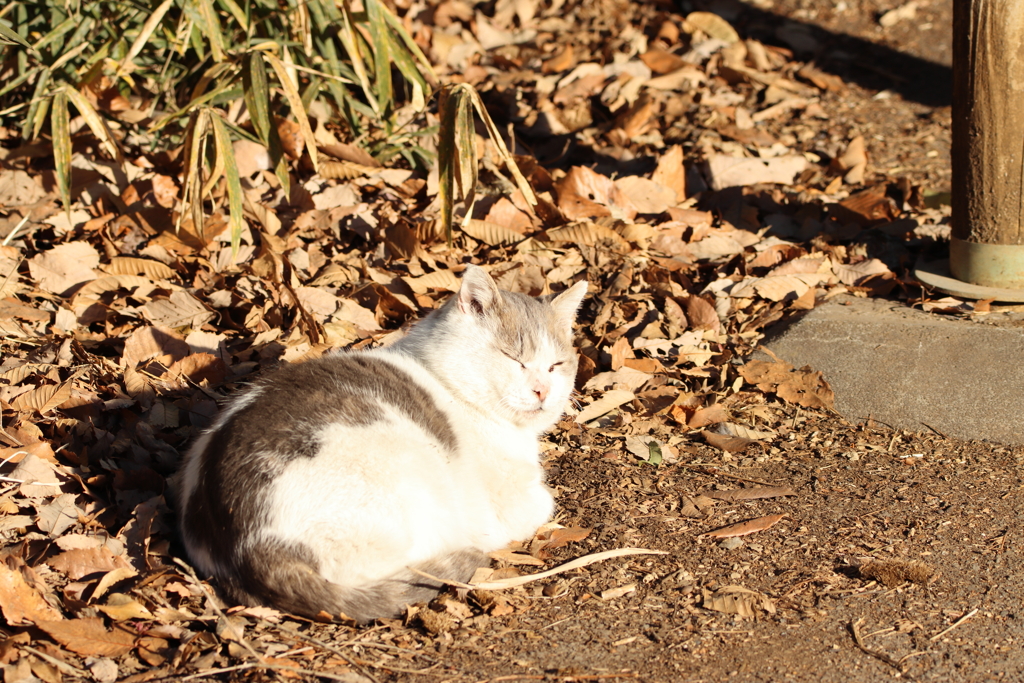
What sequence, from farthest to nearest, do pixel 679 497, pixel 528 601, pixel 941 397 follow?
1. pixel 941 397
2. pixel 679 497
3. pixel 528 601

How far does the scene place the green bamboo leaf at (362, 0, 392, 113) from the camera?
4.82 metres

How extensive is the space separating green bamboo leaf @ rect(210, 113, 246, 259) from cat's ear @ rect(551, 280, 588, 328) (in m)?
1.56

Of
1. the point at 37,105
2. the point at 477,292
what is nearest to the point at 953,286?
the point at 477,292

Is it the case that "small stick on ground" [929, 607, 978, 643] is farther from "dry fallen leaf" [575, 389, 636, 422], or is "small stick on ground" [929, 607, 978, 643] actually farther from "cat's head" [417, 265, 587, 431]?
"dry fallen leaf" [575, 389, 636, 422]

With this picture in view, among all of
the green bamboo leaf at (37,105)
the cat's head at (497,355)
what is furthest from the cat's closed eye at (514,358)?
the green bamboo leaf at (37,105)

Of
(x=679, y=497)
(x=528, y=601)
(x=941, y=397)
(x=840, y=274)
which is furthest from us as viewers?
(x=840, y=274)

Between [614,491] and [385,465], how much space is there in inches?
40.8

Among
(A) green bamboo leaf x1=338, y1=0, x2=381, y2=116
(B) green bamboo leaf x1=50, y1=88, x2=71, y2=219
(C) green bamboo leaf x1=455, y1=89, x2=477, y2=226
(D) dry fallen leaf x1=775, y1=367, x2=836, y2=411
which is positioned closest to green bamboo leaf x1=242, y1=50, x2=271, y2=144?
(A) green bamboo leaf x1=338, y1=0, x2=381, y2=116

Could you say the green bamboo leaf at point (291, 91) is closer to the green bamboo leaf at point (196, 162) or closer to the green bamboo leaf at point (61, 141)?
the green bamboo leaf at point (196, 162)

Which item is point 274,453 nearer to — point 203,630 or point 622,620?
point 203,630

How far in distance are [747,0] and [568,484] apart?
6203 mm

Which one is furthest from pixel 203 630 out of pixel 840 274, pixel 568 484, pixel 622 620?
pixel 840 274

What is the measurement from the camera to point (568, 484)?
348cm

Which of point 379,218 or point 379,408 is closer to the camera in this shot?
point 379,408
